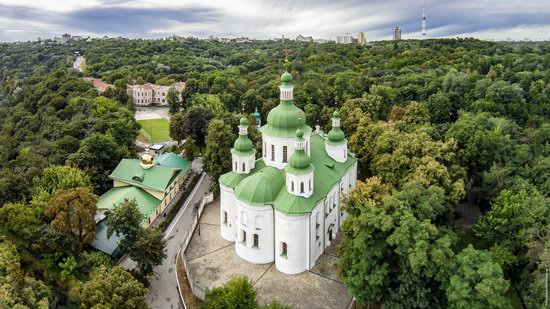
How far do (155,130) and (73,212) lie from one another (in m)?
43.9

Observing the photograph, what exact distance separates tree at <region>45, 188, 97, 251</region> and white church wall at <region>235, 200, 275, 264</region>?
11.1 meters

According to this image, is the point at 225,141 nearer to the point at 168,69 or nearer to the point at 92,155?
the point at 92,155

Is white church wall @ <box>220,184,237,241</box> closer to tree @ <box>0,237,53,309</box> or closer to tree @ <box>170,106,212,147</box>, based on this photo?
tree @ <box>0,237,53,309</box>

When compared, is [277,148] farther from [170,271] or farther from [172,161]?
[172,161]

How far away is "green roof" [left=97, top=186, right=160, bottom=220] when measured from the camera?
128 ft

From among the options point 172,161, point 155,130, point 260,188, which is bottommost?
point 172,161

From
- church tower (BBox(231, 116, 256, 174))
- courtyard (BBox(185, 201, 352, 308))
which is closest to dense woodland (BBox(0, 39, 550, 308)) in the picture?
courtyard (BBox(185, 201, 352, 308))

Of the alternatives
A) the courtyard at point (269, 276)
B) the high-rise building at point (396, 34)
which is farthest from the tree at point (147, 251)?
the high-rise building at point (396, 34)

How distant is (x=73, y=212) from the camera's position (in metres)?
29.9

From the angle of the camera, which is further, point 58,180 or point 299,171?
point 58,180

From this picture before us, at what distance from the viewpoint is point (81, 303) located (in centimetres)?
2514

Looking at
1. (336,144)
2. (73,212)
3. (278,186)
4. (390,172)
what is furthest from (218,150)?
(390,172)

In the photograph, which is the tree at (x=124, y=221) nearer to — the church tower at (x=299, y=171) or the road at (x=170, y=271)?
the road at (x=170, y=271)

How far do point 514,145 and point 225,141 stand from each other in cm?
2810
